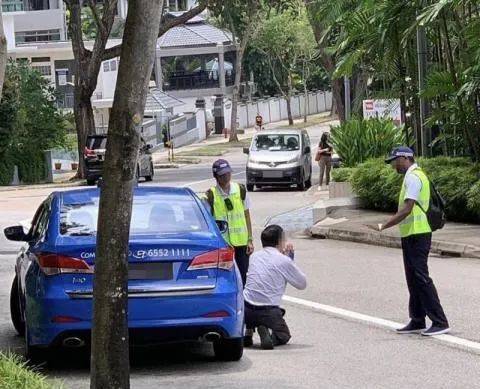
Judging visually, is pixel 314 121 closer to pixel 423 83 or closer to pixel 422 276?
pixel 423 83

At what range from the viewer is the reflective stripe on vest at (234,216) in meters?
12.3

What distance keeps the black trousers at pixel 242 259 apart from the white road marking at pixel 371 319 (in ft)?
4.17

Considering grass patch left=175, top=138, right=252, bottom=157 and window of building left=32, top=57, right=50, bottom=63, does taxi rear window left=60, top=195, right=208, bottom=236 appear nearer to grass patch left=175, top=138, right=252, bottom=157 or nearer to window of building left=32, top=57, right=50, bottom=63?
grass patch left=175, top=138, right=252, bottom=157

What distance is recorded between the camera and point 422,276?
36.5 feet

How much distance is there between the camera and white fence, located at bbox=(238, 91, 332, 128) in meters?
85.0

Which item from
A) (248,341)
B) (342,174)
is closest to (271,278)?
(248,341)

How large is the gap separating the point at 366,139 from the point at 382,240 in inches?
349

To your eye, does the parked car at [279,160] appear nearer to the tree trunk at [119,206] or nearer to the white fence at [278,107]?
the tree trunk at [119,206]

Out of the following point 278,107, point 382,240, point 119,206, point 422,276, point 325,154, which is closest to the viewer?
point 119,206

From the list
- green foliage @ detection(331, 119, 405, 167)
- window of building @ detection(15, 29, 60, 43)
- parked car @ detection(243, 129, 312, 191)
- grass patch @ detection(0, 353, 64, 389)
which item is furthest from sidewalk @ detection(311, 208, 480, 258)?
window of building @ detection(15, 29, 60, 43)

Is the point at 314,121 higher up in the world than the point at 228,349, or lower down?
higher up

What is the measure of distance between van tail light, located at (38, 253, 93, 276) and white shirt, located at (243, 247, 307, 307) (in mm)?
2014

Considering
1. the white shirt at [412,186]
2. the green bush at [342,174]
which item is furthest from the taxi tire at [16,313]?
the green bush at [342,174]

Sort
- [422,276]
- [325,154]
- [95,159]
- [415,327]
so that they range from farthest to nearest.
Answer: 1. [95,159]
2. [325,154]
3. [415,327]
4. [422,276]
